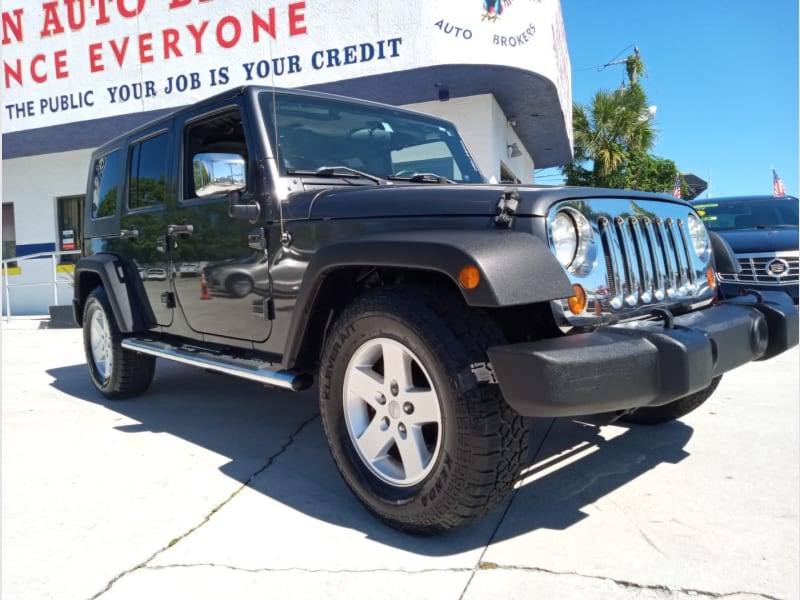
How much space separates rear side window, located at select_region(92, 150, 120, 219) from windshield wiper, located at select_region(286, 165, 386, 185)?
84.7 inches

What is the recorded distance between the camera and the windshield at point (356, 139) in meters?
3.18

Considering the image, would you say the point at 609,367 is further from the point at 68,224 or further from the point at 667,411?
the point at 68,224

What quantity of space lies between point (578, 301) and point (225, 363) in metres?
1.88

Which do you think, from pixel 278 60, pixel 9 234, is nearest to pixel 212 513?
pixel 278 60

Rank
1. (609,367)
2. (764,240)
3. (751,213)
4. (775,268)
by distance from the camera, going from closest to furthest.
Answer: (609,367)
(775,268)
(764,240)
(751,213)

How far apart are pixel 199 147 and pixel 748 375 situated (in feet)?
14.9

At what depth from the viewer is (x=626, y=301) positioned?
7.77 ft

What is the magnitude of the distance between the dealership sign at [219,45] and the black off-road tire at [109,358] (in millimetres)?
4490

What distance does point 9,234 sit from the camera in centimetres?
1412

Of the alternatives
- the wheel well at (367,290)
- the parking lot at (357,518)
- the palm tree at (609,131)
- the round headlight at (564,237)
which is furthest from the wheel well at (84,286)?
the palm tree at (609,131)

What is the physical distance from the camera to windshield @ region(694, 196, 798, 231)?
8.23 meters

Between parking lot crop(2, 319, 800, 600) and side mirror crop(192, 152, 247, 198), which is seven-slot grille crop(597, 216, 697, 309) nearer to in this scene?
parking lot crop(2, 319, 800, 600)

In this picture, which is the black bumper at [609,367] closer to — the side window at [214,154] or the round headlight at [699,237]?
the round headlight at [699,237]

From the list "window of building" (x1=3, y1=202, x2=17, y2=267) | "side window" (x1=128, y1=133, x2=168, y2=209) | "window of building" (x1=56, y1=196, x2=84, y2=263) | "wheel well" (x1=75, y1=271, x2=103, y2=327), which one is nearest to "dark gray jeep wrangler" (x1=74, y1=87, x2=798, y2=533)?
"side window" (x1=128, y1=133, x2=168, y2=209)
